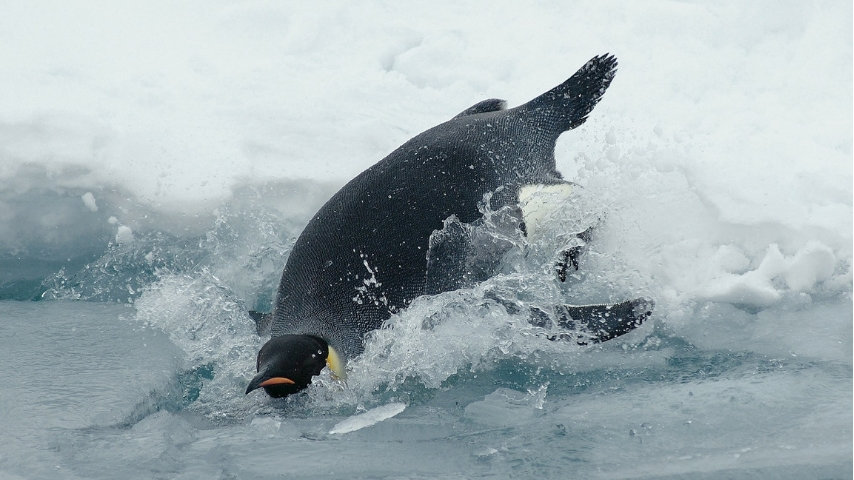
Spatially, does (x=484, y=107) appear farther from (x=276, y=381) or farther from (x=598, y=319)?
(x=276, y=381)

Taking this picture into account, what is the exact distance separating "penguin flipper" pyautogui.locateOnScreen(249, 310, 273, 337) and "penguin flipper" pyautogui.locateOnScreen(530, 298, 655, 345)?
861 mm

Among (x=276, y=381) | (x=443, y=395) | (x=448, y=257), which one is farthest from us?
(x=448, y=257)

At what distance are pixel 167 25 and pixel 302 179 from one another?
1.83m

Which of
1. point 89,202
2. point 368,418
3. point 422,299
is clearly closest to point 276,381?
point 368,418

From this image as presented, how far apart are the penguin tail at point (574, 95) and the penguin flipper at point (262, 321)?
3.83 ft

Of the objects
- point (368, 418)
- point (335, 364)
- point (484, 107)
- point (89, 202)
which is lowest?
point (368, 418)

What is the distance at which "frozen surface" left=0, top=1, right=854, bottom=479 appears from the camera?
2029 millimetres

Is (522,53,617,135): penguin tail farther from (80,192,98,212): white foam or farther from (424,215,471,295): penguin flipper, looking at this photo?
(80,192,98,212): white foam

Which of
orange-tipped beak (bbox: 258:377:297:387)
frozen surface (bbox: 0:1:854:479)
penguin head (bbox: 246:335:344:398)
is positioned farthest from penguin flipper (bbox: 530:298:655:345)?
orange-tipped beak (bbox: 258:377:297:387)

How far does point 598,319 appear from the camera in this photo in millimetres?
2461

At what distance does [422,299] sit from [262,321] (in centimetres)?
62

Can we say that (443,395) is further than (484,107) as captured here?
No


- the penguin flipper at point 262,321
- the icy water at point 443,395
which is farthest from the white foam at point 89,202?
the penguin flipper at point 262,321

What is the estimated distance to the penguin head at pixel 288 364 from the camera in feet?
6.90
